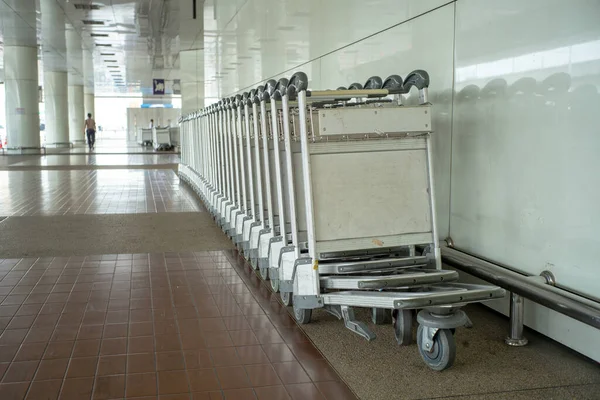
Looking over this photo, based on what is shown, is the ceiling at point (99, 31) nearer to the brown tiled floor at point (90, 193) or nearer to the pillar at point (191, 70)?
the pillar at point (191, 70)

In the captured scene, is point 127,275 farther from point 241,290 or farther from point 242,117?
point 242,117

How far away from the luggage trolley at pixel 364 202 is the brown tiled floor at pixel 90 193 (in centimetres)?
631

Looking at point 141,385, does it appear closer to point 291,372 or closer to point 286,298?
point 291,372

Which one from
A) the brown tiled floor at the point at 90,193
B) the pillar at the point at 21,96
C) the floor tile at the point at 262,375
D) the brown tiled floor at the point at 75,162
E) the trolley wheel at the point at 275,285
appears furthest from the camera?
the pillar at the point at 21,96

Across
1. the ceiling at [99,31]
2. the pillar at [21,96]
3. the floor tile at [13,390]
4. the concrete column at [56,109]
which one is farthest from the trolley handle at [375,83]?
the concrete column at [56,109]

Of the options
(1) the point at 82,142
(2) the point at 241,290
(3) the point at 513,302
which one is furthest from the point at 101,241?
(1) the point at 82,142

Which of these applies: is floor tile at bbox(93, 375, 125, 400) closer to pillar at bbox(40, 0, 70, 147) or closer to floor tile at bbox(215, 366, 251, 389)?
floor tile at bbox(215, 366, 251, 389)

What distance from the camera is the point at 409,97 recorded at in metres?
5.50

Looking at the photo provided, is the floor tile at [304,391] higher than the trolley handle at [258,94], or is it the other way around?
the trolley handle at [258,94]

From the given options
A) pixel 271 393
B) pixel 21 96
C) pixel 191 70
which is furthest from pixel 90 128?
pixel 271 393

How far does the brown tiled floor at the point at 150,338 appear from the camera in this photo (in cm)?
324

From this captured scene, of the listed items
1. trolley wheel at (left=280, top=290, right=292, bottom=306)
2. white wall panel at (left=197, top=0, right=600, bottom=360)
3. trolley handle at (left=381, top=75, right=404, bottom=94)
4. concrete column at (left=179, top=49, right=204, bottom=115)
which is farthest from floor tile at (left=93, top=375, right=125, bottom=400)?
concrete column at (left=179, top=49, right=204, bottom=115)

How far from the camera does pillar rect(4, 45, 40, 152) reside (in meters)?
26.8

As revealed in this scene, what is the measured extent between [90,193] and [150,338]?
901cm
